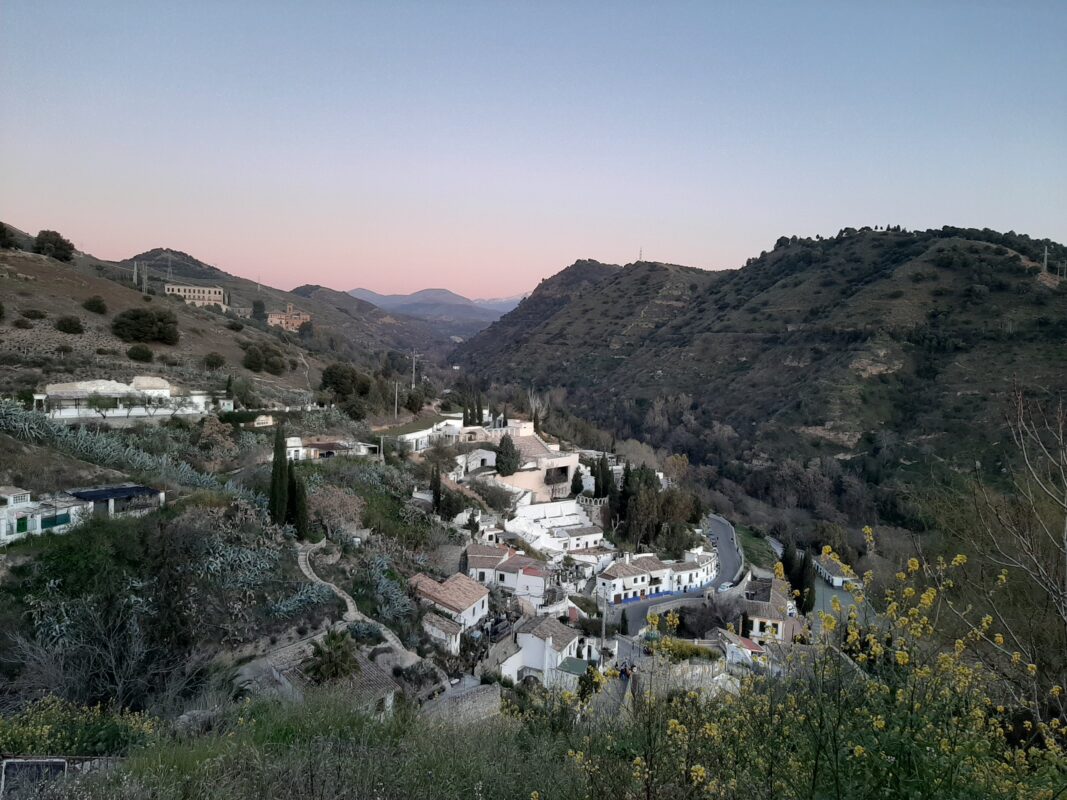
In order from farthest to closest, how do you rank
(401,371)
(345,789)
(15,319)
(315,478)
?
1. (401,371)
2. (15,319)
3. (315,478)
4. (345,789)

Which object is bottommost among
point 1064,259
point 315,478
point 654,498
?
point 654,498

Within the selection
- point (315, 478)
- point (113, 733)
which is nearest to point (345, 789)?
point (113, 733)

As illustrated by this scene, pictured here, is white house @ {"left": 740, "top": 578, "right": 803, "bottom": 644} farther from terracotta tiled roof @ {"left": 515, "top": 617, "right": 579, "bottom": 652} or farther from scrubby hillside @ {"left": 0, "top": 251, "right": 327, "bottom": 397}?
scrubby hillside @ {"left": 0, "top": 251, "right": 327, "bottom": 397}

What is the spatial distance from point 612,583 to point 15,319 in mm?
28567

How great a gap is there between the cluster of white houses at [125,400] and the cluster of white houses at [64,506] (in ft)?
28.9

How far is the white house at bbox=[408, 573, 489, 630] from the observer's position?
16.1 m

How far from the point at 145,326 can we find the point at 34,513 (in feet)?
74.8

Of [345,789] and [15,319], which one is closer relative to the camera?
[345,789]

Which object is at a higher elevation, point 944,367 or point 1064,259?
point 1064,259

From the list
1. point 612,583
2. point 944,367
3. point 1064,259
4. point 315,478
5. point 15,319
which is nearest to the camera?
point 315,478

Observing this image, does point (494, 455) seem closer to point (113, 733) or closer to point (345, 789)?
point (113, 733)

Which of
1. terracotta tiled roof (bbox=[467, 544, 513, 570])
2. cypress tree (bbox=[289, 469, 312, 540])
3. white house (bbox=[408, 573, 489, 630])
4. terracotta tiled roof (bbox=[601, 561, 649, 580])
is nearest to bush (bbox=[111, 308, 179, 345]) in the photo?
cypress tree (bbox=[289, 469, 312, 540])

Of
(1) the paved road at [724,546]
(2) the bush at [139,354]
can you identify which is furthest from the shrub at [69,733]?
(2) the bush at [139,354]

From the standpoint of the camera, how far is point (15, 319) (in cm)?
2856
